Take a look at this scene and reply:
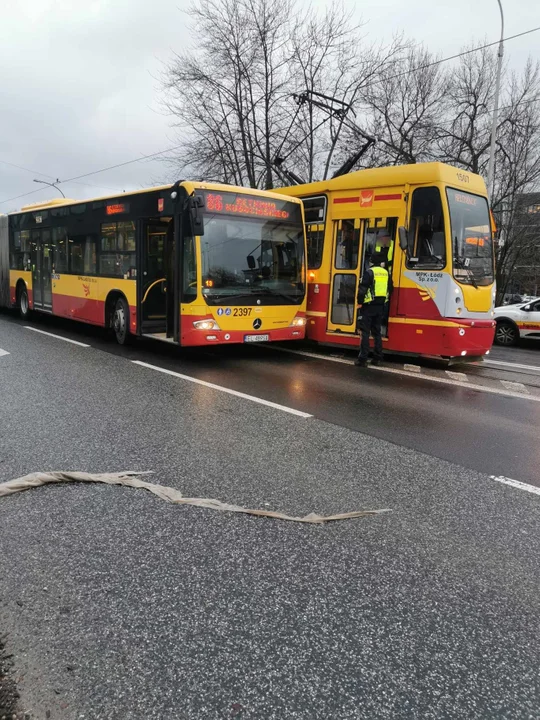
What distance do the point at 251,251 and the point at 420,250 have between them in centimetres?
282

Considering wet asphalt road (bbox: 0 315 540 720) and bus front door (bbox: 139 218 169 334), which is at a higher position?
bus front door (bbox: 139 218 169 334)

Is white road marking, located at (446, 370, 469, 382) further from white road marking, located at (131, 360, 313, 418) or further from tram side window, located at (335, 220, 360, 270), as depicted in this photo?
white road marking, located at (131, 360, 313, 418)

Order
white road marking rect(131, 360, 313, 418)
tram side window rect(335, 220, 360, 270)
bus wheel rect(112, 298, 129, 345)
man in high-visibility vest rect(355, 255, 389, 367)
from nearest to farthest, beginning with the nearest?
white road marking rect(131, 360, 313, 418) → man in high-visibility vest rect(355, 255, 389, 367) → tram side window rect(335, 220, 360, 270) → bus wheel rect(112, 298, 129, 345)

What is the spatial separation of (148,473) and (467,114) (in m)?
26.0

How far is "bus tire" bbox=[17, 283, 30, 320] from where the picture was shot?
1574 centimetres

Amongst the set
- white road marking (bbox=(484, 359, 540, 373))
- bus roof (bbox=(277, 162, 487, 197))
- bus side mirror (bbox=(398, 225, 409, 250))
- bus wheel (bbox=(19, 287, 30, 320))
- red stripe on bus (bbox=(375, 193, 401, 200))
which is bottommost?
white road marking (bbox=(484, 359, 540, 373))

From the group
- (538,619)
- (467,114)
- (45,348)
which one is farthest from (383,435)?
(467,114)

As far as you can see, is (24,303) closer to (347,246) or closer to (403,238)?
(347,246)

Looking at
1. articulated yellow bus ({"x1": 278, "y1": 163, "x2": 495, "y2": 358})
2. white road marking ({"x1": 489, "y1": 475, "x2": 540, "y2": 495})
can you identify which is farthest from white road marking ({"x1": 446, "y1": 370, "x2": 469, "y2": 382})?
white road marking ({"x1": 489, "y1": 475, "x2": 540, "y2": 495})

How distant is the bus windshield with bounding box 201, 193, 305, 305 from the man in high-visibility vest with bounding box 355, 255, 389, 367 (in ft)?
4.34

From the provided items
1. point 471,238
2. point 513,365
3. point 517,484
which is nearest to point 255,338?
point 471,238

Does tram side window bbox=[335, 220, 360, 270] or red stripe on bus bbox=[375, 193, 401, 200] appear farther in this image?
tram side window bbox=[335, 220, 360, 270]

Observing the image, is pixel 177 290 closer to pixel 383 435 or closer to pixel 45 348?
pixel 45 348

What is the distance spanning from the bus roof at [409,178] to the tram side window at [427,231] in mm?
226
